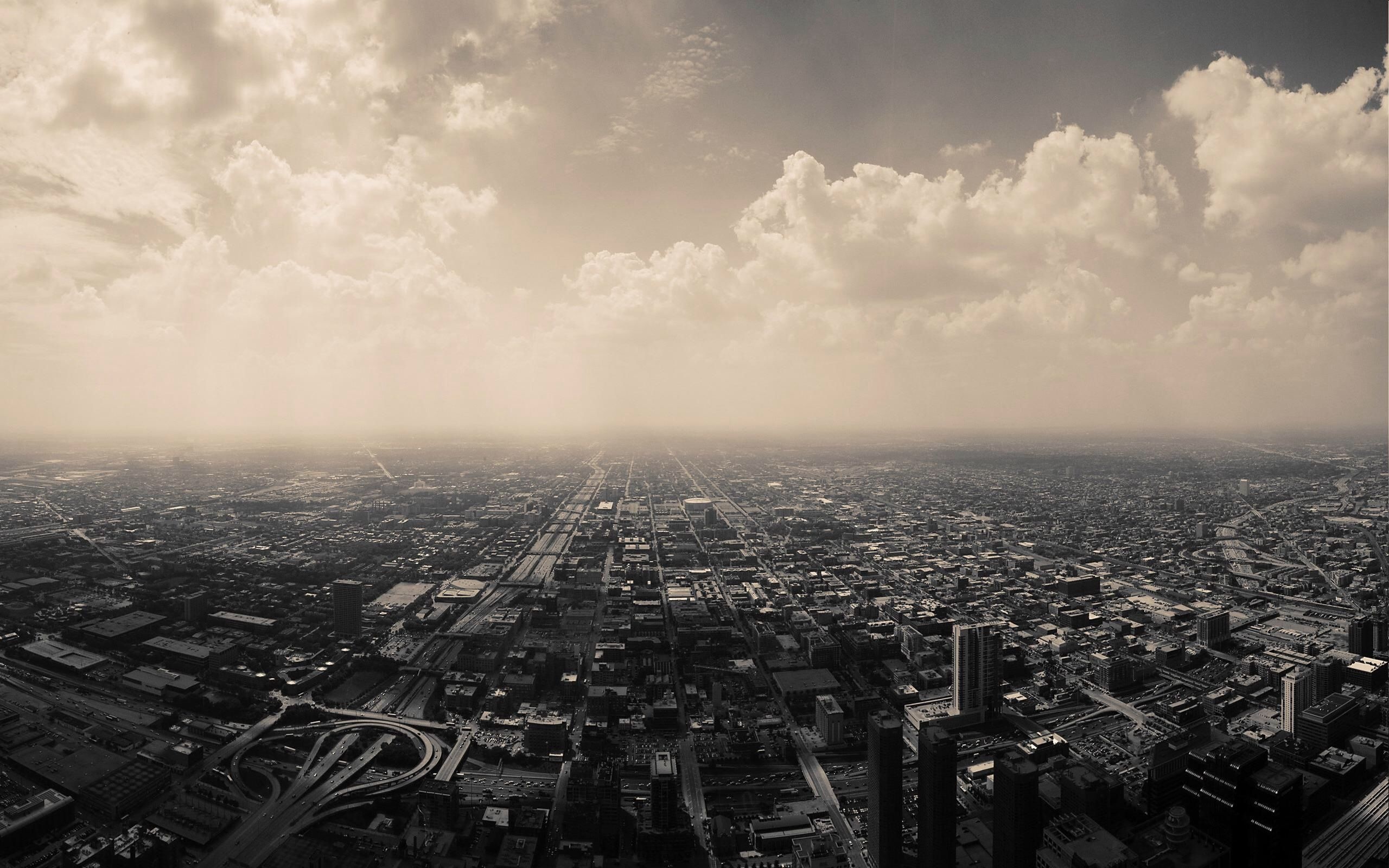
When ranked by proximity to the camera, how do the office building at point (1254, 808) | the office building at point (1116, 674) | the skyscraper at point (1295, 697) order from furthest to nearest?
the office building at point (1116, 674), the skyscraper at point (1295, 697), the office building at point (1254, 808)

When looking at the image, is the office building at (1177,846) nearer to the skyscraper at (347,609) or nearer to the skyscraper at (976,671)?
the skyscraper at (976,671)

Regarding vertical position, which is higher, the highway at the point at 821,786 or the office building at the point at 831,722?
the office building at the point at 831,722

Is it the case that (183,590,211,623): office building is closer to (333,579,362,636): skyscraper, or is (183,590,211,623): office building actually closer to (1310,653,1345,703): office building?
(333,579,362,636): skyscraper

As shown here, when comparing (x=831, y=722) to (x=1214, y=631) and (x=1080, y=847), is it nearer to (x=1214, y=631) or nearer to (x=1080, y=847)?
(x=1080, y=847)

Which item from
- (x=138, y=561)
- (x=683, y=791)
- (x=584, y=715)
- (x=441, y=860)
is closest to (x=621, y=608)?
(x=584, y=715)

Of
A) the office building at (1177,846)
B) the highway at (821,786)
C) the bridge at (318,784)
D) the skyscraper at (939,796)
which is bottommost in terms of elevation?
the highway at (821,786)

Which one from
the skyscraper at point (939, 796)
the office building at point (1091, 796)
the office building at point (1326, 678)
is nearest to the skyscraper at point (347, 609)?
the skyscraper at point (939, 796)

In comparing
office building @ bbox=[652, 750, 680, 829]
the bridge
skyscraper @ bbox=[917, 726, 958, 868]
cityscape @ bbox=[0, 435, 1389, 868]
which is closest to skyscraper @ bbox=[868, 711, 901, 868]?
cityscape @ bbox=[0, 435, 1389, 868]
